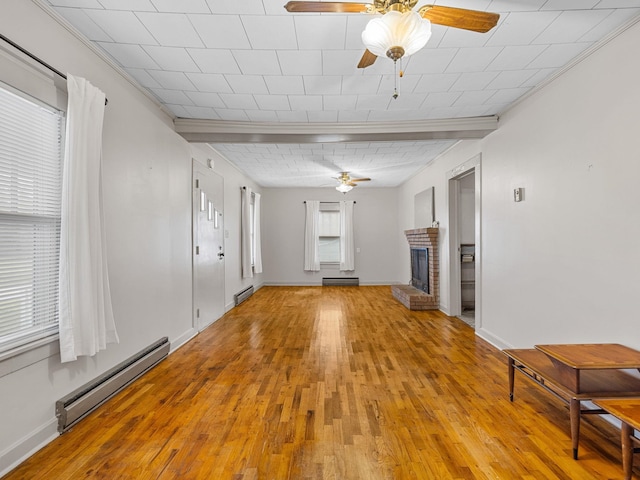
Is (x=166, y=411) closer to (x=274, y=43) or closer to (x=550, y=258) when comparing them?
(x=274, y=43)

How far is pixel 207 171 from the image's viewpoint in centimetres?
469

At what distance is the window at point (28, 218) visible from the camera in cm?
173

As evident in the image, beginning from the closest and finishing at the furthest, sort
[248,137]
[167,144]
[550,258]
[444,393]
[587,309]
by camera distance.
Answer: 1. [587,309]
2. [444,393]
3. [550,258]
4. [167,144]
5. [248,137]

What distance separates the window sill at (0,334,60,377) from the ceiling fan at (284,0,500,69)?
2310mm

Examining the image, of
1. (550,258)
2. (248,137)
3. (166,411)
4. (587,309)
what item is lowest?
(166,411)

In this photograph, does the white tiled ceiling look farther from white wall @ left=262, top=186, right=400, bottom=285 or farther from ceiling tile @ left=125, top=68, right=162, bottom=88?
white wall @ left=262, top=186, right=400, bottom=285

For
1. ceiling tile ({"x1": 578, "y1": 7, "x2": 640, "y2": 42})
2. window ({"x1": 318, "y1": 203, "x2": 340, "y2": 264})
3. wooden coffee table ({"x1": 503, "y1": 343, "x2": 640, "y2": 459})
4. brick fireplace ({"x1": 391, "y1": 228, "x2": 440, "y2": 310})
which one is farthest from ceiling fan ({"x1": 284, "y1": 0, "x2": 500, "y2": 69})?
window ({"x1": 318, "y1": 203, "x2": 340, "y2": 264})

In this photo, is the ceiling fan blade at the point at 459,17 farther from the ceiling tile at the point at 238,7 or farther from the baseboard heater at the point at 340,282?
the baseboard heater at the point at 340,282

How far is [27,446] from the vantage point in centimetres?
182

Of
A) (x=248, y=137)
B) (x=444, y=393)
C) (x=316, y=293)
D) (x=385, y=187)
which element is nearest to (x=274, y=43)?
(x=248, y=137)

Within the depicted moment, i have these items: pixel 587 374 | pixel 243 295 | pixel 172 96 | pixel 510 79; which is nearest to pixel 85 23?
pixel 172 96

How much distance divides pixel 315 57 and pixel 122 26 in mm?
1325

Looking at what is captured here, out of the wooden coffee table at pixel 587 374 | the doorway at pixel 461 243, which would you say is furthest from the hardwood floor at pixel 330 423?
the doorway at pixel 461 243

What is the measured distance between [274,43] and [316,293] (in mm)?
5780
